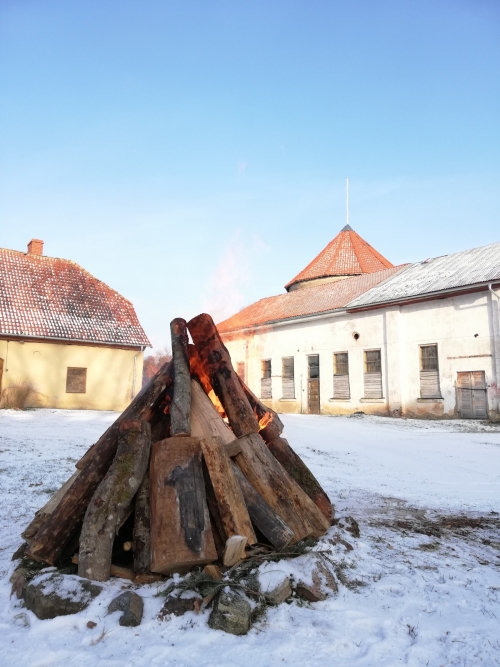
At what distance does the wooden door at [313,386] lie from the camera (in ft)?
78.8

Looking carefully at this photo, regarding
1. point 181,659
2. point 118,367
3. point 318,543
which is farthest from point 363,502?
point 118,367

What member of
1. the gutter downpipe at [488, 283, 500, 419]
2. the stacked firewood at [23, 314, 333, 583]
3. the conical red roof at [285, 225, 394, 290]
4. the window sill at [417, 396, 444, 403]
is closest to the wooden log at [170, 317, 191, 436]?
the stacked firewood at [23, 314, 333, 583]

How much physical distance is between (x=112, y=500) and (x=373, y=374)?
19.2m

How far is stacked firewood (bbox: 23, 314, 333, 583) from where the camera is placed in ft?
11.2

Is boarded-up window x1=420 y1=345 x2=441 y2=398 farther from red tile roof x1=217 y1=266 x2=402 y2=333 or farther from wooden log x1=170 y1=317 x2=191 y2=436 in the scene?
wooden log x1=170 y1=317 x2=191 y2=436

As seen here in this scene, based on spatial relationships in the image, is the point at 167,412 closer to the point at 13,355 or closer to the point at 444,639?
the point at 444,639

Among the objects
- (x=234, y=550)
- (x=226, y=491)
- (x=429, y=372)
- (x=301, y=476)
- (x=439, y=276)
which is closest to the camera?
(x=234, y=550)

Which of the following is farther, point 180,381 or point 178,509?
point 180,381

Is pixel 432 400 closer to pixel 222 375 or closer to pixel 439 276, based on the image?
pixel 439 276

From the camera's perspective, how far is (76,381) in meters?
20.5

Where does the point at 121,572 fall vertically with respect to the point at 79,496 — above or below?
below

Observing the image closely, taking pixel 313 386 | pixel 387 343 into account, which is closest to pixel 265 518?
pixel 387 343

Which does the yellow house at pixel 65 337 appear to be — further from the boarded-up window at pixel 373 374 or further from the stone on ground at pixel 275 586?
the stone on ground at pixel 275 586

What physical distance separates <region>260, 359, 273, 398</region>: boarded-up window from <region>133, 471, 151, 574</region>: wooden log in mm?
22460
